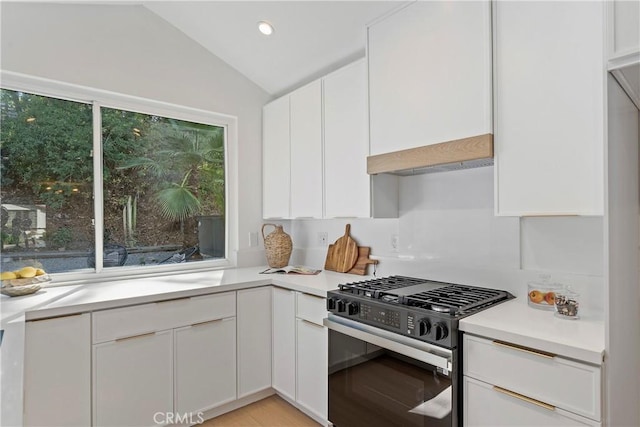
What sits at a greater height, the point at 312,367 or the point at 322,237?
the point at 322,237

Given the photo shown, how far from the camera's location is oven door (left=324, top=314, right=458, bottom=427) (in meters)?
1.49

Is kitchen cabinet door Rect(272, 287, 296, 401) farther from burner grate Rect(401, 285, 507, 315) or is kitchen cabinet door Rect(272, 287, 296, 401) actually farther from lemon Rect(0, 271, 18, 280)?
lemon Rect(0, 271, 18, 280)

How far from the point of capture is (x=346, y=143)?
2379 millimetres

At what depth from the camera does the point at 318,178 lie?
8.48ft

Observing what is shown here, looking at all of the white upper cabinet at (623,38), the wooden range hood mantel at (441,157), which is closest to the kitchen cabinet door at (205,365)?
the wooden range hood mantel at (441,157)

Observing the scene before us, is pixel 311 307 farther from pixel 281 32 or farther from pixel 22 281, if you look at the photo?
pixel 281 32

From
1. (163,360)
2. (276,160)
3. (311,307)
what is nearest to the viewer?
(163,360)

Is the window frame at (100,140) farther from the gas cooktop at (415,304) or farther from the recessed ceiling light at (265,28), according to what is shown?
the gas cooktop at (415,304)

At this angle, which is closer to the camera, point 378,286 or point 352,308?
point 352,308

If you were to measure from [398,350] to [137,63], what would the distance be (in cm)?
260

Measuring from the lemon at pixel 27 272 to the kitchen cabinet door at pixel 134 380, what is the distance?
599 millimetres

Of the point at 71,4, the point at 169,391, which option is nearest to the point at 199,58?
the point at 71,4

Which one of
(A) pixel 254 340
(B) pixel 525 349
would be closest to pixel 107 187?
(A) pixel 254 340

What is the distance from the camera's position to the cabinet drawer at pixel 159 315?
1.88 metres
